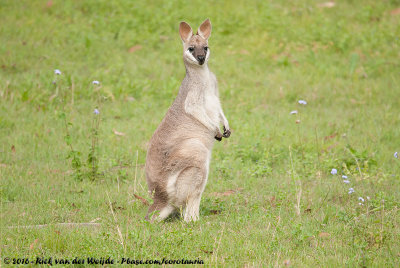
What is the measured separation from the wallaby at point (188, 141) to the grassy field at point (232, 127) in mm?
291

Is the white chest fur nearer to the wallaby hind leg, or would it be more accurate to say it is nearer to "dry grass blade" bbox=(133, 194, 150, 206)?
the wallaby hind leg

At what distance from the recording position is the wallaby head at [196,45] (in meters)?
6.04

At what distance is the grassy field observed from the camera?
504 cm

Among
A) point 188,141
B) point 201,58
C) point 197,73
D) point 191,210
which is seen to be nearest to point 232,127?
point 197,73

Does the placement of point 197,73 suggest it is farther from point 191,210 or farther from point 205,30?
point 191,210

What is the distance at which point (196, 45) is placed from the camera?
6.09m

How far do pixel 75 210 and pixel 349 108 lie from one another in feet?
19.7

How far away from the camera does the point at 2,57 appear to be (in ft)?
36.7

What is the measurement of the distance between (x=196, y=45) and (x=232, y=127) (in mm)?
3104

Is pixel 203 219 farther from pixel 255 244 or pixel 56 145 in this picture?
pixel 56 145

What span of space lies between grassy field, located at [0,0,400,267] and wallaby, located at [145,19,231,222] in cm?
29

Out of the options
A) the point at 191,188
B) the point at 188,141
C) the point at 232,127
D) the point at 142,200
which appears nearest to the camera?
the point at 191,188

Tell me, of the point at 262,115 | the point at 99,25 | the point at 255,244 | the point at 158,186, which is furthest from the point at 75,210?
the point at 99,25

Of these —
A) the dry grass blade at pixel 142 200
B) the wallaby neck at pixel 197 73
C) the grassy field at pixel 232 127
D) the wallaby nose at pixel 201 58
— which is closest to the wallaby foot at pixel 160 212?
the grassy field at pixel 232 127
